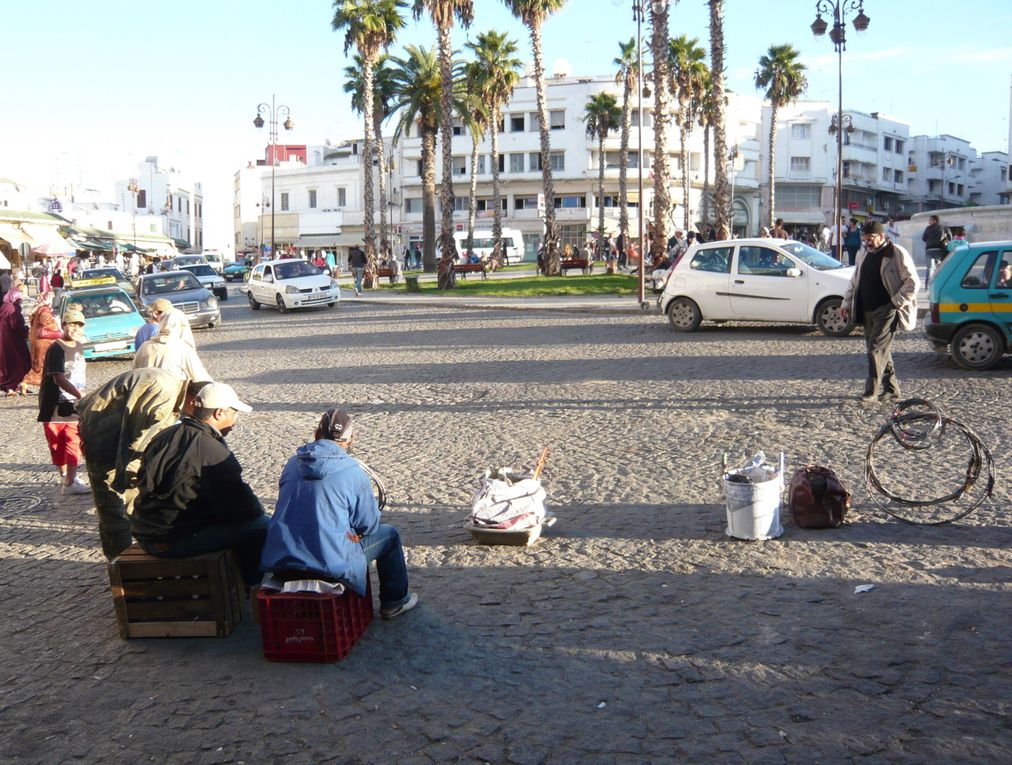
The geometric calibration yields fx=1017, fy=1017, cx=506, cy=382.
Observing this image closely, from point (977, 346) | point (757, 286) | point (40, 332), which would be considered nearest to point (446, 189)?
point (757, 286)

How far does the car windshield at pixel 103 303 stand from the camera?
19453 mm

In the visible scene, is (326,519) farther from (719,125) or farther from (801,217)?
(801,217)

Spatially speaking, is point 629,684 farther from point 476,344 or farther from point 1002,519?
point 476,344

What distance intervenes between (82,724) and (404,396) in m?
9.06

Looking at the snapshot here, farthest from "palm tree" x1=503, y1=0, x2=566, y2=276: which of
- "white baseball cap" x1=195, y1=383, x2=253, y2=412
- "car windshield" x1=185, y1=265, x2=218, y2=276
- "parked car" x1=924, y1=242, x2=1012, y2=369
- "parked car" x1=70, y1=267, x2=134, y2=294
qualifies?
"white baseball cap" x1=195, y1=383, x2=253, y2=412

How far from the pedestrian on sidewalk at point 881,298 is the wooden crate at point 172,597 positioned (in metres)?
7.70

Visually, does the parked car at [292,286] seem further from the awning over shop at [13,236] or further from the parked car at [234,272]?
the parked car at [234,272]

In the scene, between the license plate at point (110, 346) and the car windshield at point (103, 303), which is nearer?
the license plate at point (110, 346)

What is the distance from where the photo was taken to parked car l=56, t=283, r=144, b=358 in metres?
18.9

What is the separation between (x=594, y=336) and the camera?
757 inches

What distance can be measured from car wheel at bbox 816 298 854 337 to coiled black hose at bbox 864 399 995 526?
9.87 m

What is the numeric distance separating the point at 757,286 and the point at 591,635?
540 inches


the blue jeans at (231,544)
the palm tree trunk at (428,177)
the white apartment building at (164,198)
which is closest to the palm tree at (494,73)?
the palm tree trunk at (428,177)

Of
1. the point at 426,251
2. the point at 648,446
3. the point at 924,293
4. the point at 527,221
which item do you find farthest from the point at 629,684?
the point at 527,221
